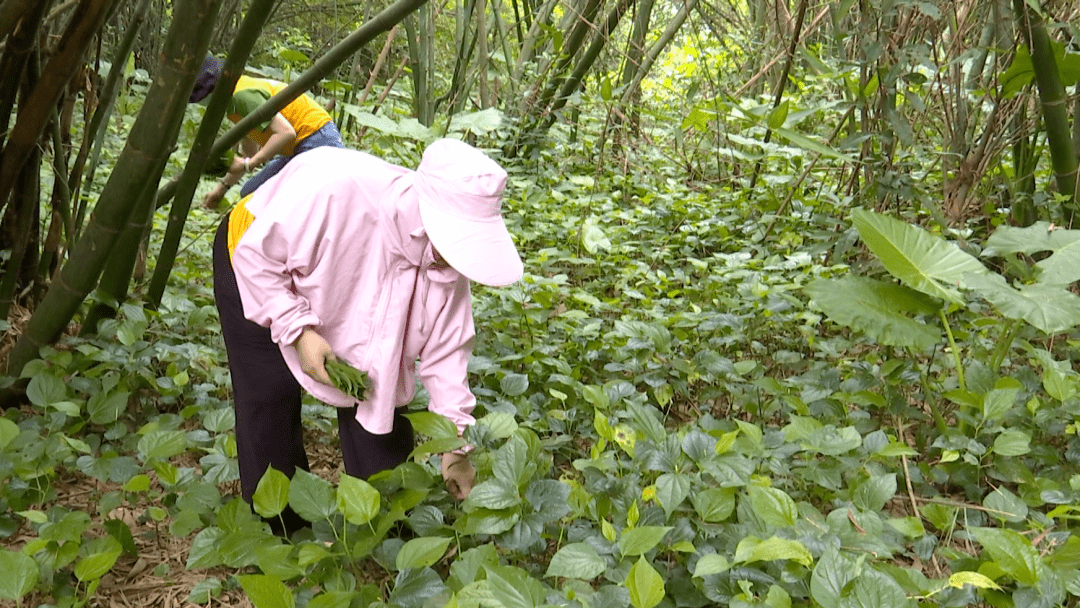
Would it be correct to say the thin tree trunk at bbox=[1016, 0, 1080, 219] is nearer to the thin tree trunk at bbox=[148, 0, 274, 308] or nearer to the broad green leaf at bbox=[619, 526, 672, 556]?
the broad green leaf at bbox=[619, 526, 672, 556]

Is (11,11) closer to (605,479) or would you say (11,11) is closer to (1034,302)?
(605,479)

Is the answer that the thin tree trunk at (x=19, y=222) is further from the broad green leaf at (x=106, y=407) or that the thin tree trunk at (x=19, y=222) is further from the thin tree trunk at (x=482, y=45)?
the thin tree trunk at (x=482, y=45)

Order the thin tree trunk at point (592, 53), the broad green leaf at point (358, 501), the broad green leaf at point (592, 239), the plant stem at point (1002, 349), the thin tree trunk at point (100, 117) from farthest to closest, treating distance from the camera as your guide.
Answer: the thin tree trunk at point (592, 53)
the broad green leaf at point (592, 239)
the thin tree trunk at point (100, 117)
the plant stem at point (1002, 349)
the broad green leaf at point (358, 501)

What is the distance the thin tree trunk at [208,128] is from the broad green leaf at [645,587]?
1.25m

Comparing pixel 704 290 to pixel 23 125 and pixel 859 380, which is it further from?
pixel 23 125

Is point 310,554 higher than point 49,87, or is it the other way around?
point 49,87

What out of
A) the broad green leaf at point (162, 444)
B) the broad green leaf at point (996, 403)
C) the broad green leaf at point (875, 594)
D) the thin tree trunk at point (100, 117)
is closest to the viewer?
the broad green leaf at point (875, 594)

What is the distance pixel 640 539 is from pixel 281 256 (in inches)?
32.1

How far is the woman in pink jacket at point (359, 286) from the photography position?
1.40 metres

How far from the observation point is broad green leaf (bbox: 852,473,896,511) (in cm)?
141

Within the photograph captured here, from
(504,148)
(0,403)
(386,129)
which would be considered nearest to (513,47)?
(504,148)

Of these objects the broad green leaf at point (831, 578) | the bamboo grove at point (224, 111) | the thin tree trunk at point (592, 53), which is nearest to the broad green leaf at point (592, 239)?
the bamboo grove at point (224, 111)

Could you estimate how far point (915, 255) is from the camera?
71.4 inches

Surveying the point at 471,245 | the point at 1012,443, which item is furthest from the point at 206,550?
the point at 1012,443
